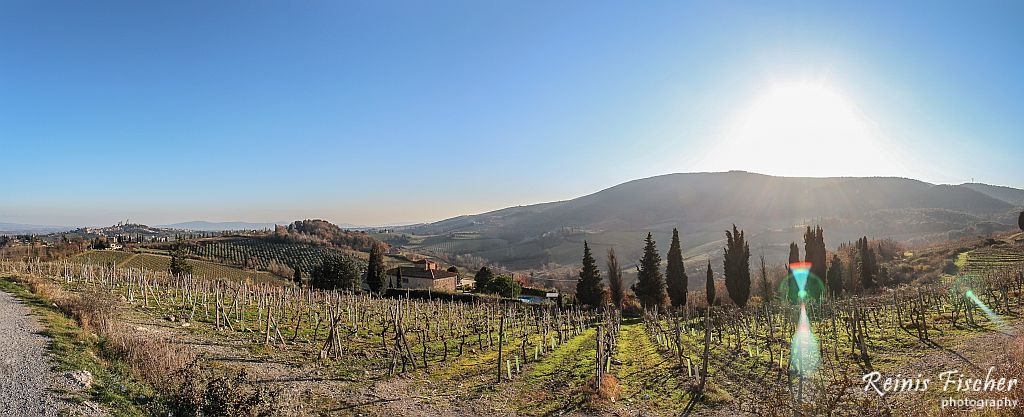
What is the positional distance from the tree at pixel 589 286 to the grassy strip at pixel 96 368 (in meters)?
37.9

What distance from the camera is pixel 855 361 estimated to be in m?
16.9

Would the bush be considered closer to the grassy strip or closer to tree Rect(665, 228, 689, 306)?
the grassy strip

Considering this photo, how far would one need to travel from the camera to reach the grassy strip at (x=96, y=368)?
10023mm

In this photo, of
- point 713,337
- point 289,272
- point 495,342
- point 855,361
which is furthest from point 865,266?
point 289,272

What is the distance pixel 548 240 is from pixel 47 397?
158 metres

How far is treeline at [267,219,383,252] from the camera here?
113938mm

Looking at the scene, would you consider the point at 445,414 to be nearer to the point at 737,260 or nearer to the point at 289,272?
the point at 737,260

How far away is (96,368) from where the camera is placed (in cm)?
1184

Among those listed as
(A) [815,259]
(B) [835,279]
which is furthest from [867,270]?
(A) [815,259]

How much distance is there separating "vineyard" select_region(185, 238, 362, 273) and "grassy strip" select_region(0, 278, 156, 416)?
220 ft

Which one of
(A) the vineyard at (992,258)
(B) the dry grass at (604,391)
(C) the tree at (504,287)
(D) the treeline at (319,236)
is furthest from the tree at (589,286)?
(D) the treeline at (319,236)

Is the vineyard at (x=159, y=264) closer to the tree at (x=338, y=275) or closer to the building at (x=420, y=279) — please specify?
the tree at (x=338, y=275)

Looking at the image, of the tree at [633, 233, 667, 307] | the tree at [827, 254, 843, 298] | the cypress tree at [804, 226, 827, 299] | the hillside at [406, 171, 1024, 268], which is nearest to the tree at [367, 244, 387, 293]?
the tree at [633, 233, 667, 307]

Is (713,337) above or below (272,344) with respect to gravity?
below
